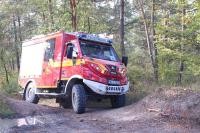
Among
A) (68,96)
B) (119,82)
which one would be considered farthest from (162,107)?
(68,96)

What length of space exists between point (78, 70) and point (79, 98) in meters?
1.03

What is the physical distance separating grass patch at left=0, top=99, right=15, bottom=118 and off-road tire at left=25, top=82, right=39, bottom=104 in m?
3.72

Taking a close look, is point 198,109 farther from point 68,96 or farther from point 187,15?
point 187,15

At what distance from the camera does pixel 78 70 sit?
13539mm

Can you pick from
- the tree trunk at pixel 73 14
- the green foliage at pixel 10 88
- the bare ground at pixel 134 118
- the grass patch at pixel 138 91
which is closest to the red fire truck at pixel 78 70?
the bare ground at pixel 134 118

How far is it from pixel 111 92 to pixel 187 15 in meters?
10.1

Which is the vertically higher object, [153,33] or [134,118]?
[153,33]

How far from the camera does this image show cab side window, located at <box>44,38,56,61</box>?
1544 cm

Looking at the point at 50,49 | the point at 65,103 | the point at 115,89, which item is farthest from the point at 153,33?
the point at 115,89

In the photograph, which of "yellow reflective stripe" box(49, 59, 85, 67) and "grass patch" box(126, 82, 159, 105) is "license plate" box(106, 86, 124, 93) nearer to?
"yellow reflective stripe" box(49, 59, 85, 67)

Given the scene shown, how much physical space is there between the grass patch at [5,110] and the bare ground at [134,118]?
9.0 inches

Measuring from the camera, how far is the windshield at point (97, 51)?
13938 mm

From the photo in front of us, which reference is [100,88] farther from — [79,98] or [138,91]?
[138,91]

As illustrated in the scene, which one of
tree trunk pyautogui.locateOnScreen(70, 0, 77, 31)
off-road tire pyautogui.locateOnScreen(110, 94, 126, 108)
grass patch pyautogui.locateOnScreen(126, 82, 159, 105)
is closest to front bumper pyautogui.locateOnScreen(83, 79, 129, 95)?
off-road tire pyautogui.locateOnScreen(110, 94, 126, 108)
